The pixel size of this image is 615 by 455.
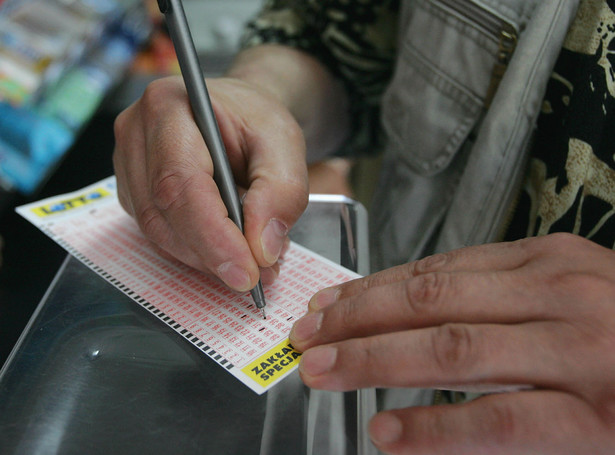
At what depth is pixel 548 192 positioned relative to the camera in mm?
535

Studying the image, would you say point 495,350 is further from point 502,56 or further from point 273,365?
point 502,56

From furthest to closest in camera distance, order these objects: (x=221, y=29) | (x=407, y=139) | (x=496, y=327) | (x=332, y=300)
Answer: (x=221, y=29) < (x=407, y=139) < (x=332, y=300) < (x=496, y=327)

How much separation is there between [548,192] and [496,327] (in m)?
0.25

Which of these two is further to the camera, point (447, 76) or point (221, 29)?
point (221, 29)

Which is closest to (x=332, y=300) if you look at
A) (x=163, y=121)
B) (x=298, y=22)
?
(x=163, y=121)

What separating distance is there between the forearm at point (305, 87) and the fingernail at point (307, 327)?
413 mm

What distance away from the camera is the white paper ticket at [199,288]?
1.40ft

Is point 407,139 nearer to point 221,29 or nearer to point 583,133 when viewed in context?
point 583,133

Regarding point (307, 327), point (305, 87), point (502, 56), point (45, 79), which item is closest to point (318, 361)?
point (307, 327)

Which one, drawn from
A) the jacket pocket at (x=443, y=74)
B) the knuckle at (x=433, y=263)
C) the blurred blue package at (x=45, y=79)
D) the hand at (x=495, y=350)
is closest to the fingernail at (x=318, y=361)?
the hand at (x=495, y=350)

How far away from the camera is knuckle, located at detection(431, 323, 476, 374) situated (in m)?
0.33

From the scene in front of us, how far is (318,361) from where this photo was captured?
0.37 m

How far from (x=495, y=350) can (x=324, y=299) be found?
155mm

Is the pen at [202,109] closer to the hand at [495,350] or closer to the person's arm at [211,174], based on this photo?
the person's arm at [211,174]
